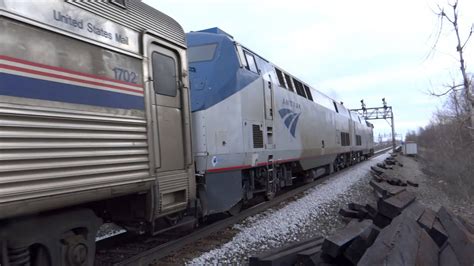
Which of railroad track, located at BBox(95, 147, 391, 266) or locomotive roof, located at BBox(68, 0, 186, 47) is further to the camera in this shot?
railroad track, located at BBox(95, 147, 391, 266)

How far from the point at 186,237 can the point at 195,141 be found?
1.63m

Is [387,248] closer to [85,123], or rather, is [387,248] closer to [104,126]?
[104,126]

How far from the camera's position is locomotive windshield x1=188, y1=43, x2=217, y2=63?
796 centimetres

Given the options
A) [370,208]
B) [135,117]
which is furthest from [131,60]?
[370,208]

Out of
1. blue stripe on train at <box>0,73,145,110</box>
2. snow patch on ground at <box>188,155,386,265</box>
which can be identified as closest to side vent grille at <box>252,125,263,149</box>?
Result: snow patch on ground at <box>188,155,386,265</box>

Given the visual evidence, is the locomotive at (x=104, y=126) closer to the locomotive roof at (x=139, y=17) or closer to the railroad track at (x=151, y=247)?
the locomotive roof at (x=139, y=17)

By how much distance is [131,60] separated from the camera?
4.89 meters

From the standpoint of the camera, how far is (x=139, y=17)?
520 cm

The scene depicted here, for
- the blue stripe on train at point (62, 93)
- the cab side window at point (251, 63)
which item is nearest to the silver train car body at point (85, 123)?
the blue stripe on train at point (62, 93)

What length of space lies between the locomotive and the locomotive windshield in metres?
0.03

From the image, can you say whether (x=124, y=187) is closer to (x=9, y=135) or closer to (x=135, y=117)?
(x=135, y=117)

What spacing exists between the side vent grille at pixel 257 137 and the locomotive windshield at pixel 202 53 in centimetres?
178

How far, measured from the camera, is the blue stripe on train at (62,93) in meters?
3.29

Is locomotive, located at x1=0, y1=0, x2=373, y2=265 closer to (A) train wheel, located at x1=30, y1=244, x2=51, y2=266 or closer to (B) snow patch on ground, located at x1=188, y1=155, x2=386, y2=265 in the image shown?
(A) train wheel, located at x1=30, y1=244, x2=51, y2=266
